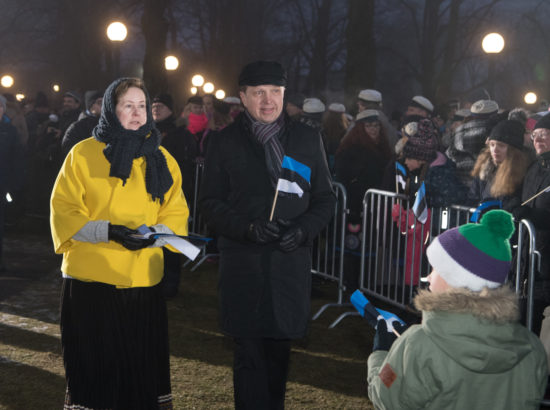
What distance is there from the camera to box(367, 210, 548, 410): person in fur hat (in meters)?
2.58

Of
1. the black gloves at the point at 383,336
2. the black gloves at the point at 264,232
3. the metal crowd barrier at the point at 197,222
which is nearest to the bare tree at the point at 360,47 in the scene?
the metal crowd barrier at the point at 197,222

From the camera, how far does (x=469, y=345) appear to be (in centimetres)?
256

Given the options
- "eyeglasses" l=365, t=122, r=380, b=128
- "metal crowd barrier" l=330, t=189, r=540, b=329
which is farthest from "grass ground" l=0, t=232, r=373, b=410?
"eyeglasses" l=365, t=122, r=380, b=128

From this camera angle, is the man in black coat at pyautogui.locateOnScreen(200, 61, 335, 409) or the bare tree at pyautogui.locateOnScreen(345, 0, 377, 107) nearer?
the man in black coat at pyautogui.locateOnScreen(200, 61, 335, 409)

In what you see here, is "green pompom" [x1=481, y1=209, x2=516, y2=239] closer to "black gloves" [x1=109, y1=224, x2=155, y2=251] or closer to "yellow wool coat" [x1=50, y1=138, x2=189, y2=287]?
"black gloves" [x1=109, y1=224, x2=155, y2=251]

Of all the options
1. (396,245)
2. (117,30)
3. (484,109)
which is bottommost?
(396,245)

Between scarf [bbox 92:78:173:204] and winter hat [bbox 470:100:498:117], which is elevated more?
winter hat [bbox 470:100:498:117]

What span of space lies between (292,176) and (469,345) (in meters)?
1.87

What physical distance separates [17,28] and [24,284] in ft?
120

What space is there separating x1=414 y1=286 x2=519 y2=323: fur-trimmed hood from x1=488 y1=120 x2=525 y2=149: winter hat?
380 cm

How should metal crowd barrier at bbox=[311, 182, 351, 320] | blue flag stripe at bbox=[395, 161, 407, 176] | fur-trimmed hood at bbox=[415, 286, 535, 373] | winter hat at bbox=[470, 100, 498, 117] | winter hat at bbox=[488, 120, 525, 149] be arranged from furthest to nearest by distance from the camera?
winter hat at bbox=[470, 100, 498, 117], metal crowd barrier at bbox=[311, 182, 351, 320], blue flag stripe at bbox=[395, 161, 407, 176], winter hat at bbox=[488, 120, 525, 149], fur-trimmed hood at bbox=[415, 286, 535, 373]

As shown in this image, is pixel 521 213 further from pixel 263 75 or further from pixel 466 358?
pixel 466 358

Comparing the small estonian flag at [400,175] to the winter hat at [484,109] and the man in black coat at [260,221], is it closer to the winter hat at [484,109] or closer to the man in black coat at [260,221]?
the winter hat at [484,109]

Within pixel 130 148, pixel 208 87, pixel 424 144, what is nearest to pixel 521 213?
pixel 424 144
